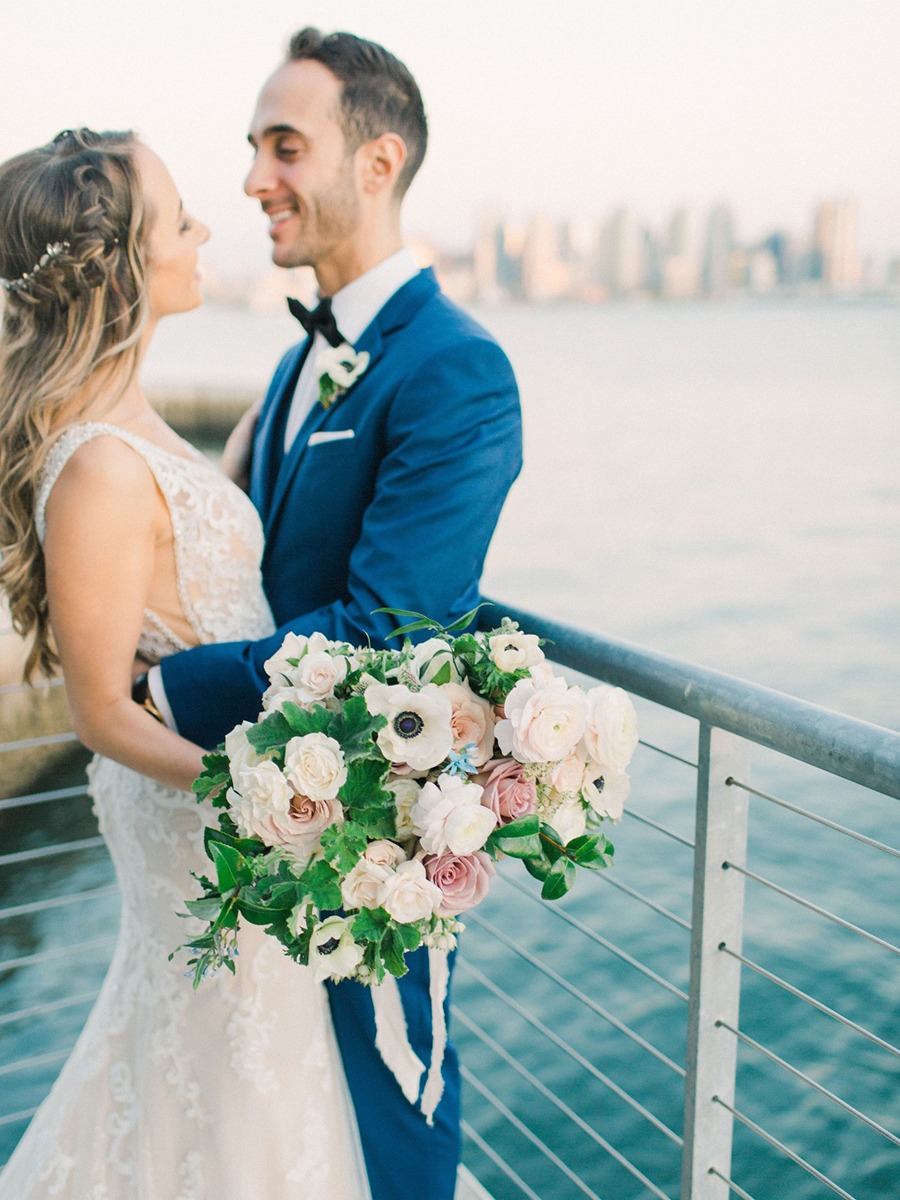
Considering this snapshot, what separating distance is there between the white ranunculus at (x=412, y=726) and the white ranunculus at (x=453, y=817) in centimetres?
3

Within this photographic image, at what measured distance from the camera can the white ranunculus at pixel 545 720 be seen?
4.10 feet

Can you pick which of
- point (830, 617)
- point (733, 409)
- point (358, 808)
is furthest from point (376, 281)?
point (733, 409)

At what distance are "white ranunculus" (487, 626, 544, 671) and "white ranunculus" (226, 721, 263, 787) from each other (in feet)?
0.96

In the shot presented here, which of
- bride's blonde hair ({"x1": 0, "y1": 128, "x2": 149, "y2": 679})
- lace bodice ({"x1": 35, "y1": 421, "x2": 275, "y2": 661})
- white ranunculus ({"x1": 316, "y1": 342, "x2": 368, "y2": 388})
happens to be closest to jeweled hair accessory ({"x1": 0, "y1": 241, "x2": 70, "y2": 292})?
bride's blonde hair ({"x1": 0, "y1": 128, "x2": 149, "y2": 679})

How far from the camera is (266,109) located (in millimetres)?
2250

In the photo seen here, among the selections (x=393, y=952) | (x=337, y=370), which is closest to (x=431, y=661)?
(x=393, y=952)

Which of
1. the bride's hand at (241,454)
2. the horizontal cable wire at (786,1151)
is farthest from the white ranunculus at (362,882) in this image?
the bride's hand at (241,454)

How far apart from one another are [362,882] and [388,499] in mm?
769

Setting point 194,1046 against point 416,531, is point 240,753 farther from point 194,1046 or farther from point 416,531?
point 194,1046

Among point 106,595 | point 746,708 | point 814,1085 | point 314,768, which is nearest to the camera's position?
point 314,768

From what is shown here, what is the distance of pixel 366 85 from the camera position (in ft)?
7.44

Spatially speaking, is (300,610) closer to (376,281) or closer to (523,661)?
(376,281)

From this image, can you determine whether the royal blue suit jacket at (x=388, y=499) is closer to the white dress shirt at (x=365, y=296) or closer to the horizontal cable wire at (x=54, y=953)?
the white dress shirt at (x=365, y=296)

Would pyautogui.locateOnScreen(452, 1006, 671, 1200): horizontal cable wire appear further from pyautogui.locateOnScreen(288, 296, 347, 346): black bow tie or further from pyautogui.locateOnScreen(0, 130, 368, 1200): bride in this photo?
pyautogui.locateOnScreen(288, 296, 347, 346): black bow tie
